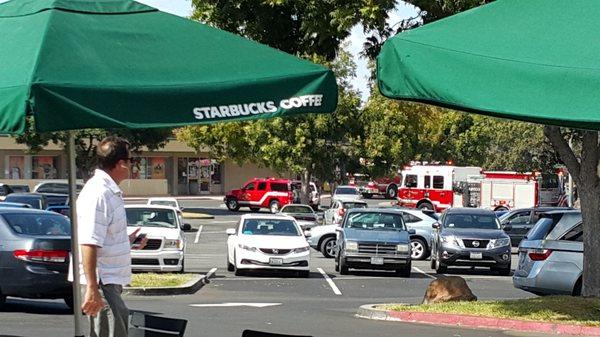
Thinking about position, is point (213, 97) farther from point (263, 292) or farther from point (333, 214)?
point (333, 214)

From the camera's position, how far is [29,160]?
76.8 metres

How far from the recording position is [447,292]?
17.8 meters

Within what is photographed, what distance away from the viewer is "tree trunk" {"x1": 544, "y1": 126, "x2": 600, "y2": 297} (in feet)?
52.5

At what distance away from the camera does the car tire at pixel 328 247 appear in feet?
110

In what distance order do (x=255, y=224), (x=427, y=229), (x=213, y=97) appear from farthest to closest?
(x=427, y=229)
(x=255, y=224)
(x=213, y=97)

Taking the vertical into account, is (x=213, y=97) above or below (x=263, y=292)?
above

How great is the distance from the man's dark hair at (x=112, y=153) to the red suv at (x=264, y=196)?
177 ft

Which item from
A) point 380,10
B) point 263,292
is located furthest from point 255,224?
point 380,10

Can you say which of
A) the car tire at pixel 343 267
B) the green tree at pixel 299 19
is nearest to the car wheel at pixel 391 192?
the car tire at pixel 343 267

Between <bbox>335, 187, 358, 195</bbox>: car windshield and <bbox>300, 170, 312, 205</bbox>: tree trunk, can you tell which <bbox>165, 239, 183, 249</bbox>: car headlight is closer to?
<bbox>300, 170, 312, 205</bbox>: tree trunk

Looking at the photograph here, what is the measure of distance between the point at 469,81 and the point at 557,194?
54.1 meters

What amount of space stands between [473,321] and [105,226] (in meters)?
9.44

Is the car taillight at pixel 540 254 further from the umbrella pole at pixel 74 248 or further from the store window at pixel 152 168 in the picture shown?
the store window at pixel 152 168

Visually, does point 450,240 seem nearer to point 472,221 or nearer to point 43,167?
point 472,221
